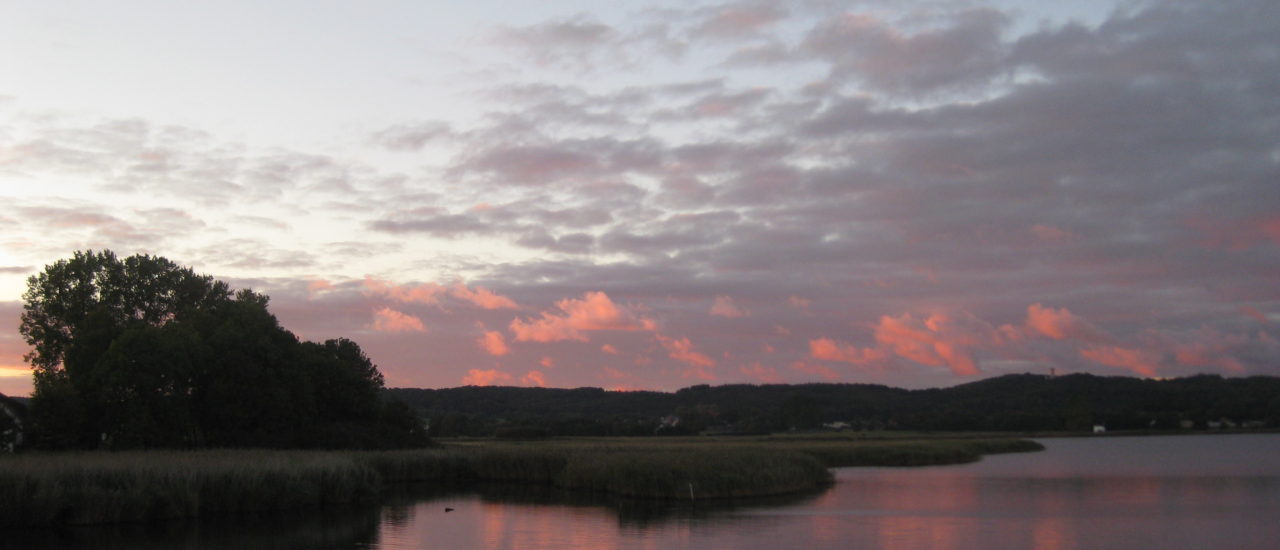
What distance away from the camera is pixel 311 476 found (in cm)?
3497

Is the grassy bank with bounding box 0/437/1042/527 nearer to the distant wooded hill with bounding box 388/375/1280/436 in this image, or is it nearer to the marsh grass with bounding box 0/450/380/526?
the marsh grass with bounding box 0/450/380/526

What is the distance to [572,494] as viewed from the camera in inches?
1667

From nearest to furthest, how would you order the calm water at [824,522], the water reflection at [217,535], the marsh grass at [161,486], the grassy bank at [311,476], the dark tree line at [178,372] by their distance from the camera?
1. the water reflection at [217,535]
2. the calm water at [824,522]
3. the marsh grass at [161,486]
4. the grassy bank at [311,476]
5. the dark tree line at [178,372]

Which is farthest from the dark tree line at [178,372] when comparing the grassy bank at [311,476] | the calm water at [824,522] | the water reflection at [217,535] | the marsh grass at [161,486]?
the water reflection at [217,535]

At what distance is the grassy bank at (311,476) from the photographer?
27578 mm

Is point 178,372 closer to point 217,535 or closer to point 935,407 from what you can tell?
point 217,535

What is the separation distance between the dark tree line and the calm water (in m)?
11.4

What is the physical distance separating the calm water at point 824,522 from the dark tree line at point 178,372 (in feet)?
37.5

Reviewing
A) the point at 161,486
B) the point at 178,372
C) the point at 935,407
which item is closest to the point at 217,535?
the point at 161,486

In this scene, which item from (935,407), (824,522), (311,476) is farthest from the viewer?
(935,407)

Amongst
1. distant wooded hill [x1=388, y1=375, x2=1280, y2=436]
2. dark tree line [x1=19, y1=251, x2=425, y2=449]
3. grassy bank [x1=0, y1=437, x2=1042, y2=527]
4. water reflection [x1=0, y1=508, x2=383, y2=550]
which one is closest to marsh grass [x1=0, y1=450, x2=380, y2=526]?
grassy bank [x1=0, y1=437, x2=1042, y2=527]

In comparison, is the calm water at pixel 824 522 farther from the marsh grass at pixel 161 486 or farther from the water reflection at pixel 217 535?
the marsh grass at pixel 161 486

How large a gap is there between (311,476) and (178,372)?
43.1 ft

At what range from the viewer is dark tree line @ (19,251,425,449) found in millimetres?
42594
